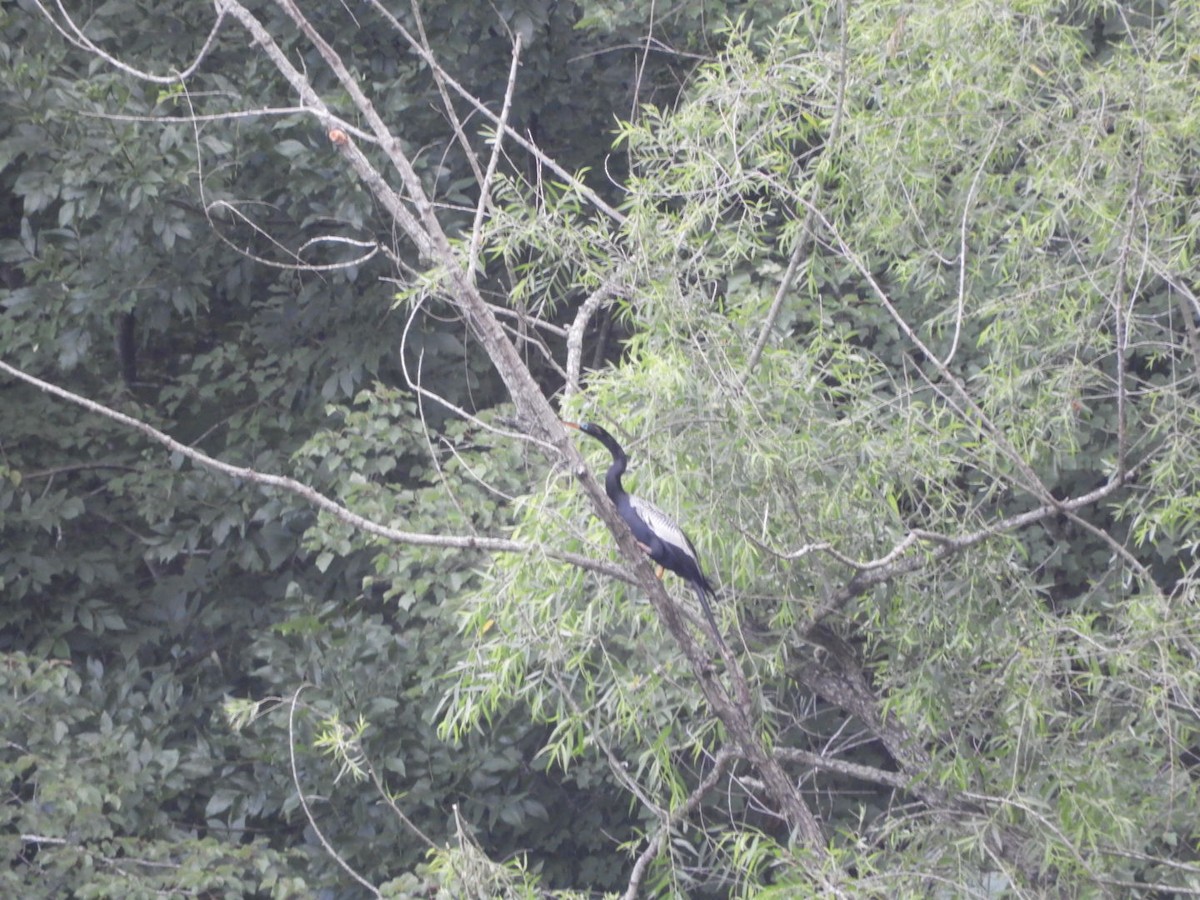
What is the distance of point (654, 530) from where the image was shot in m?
3.25

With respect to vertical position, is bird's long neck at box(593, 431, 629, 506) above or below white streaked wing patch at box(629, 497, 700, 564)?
above

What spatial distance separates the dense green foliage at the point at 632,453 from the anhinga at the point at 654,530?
0.07 meters

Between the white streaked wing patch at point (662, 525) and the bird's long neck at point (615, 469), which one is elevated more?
the bird's long neck at point (615, 469)

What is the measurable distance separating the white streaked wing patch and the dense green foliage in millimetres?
65

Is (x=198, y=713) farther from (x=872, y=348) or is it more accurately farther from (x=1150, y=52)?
(x=1150, y=52)

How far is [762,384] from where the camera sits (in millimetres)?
3199

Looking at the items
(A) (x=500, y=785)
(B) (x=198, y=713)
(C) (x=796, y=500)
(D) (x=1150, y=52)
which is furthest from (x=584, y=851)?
(D) (x=1150, y=52)

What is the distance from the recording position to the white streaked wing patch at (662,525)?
3.09 m

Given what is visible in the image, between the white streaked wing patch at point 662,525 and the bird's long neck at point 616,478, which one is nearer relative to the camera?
the white streaked wing patch at point 662,525

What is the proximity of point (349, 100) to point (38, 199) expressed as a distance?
110 centimetres

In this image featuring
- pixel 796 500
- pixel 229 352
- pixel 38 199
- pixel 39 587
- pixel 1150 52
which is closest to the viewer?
pixel 796 500

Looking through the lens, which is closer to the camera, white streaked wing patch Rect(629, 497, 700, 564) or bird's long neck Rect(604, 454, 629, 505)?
white streaked wing patch Rect(629, 497, 700, 564)

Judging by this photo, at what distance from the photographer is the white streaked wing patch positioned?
10.2 feet

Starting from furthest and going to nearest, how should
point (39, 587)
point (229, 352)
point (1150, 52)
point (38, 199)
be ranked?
point (229, 352)
point (39, 587)
point (38, 199)
point (1150, 52)
